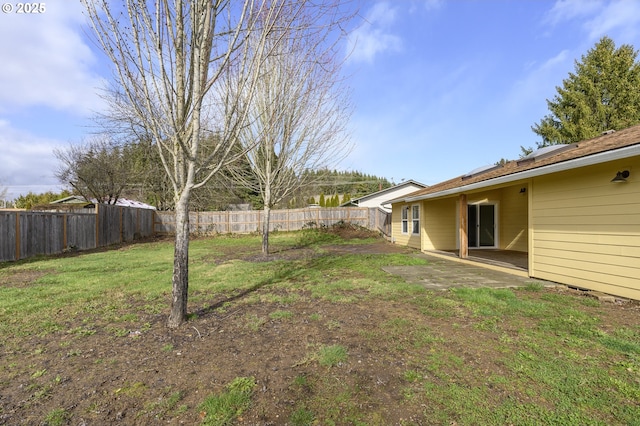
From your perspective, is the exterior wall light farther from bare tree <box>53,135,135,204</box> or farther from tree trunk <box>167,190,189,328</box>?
bare tree <box>53,135,135,204</box>

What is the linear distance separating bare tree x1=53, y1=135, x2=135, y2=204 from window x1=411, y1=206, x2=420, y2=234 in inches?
664

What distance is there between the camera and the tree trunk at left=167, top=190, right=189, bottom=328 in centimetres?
360

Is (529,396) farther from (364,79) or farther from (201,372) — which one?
(364,79)

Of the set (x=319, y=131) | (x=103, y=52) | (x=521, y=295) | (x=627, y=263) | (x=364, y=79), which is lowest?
(x=521, y=295)

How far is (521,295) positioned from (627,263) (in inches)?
62.3

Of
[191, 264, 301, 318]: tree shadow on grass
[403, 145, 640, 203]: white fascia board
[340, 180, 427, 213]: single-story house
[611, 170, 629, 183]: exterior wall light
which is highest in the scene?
[340, 180, 427, 213]: single-story house

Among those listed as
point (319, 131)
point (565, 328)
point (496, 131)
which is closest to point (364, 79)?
point (319, 131)

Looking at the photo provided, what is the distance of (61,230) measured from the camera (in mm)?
10984

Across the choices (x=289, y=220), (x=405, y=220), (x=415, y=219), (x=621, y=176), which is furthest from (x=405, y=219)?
(x=621, y=176)

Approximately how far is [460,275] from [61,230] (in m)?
13.3

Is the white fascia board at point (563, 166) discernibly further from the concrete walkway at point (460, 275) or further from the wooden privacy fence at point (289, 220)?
the wooden privacy fence at point (289, 220)

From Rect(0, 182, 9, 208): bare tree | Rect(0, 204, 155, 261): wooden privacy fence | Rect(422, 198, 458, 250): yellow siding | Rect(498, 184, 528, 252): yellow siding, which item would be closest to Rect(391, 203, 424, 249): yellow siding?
Rect(422, 198, 458, 250): yellow siding

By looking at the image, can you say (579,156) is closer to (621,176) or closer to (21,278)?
(621,176)

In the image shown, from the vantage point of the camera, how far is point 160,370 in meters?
2.62
